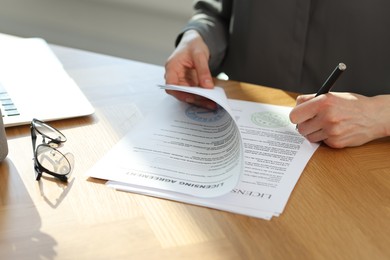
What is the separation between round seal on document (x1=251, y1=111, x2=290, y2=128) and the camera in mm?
1142

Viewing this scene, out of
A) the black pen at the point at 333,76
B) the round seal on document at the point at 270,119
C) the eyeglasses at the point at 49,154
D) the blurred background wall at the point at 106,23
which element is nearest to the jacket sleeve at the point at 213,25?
the round seal on document at the point at 270,119

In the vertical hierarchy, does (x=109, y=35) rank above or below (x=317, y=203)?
below

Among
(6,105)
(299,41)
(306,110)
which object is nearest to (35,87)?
(6,105)

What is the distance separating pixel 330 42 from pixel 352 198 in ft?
2.05

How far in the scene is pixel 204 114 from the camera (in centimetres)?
118

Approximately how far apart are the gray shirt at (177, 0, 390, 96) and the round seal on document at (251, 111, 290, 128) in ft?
1.09

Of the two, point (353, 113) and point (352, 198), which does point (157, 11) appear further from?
point (352, 198)

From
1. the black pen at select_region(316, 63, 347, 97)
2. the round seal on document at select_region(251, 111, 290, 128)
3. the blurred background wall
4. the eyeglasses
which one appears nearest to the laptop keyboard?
the eyeglasses

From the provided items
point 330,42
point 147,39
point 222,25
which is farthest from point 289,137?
point 147,39

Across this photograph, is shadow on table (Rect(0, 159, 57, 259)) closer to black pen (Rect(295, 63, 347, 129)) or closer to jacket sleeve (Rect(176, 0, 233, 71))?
black pen (Rect(295, 63, 347, 129))

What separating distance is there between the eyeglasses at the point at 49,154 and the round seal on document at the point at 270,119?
1.27 feet

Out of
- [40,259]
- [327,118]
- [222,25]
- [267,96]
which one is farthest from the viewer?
[222,25]

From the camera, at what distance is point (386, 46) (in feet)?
4.52

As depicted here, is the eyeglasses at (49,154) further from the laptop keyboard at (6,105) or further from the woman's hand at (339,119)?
the woman's hand at (339,119)
